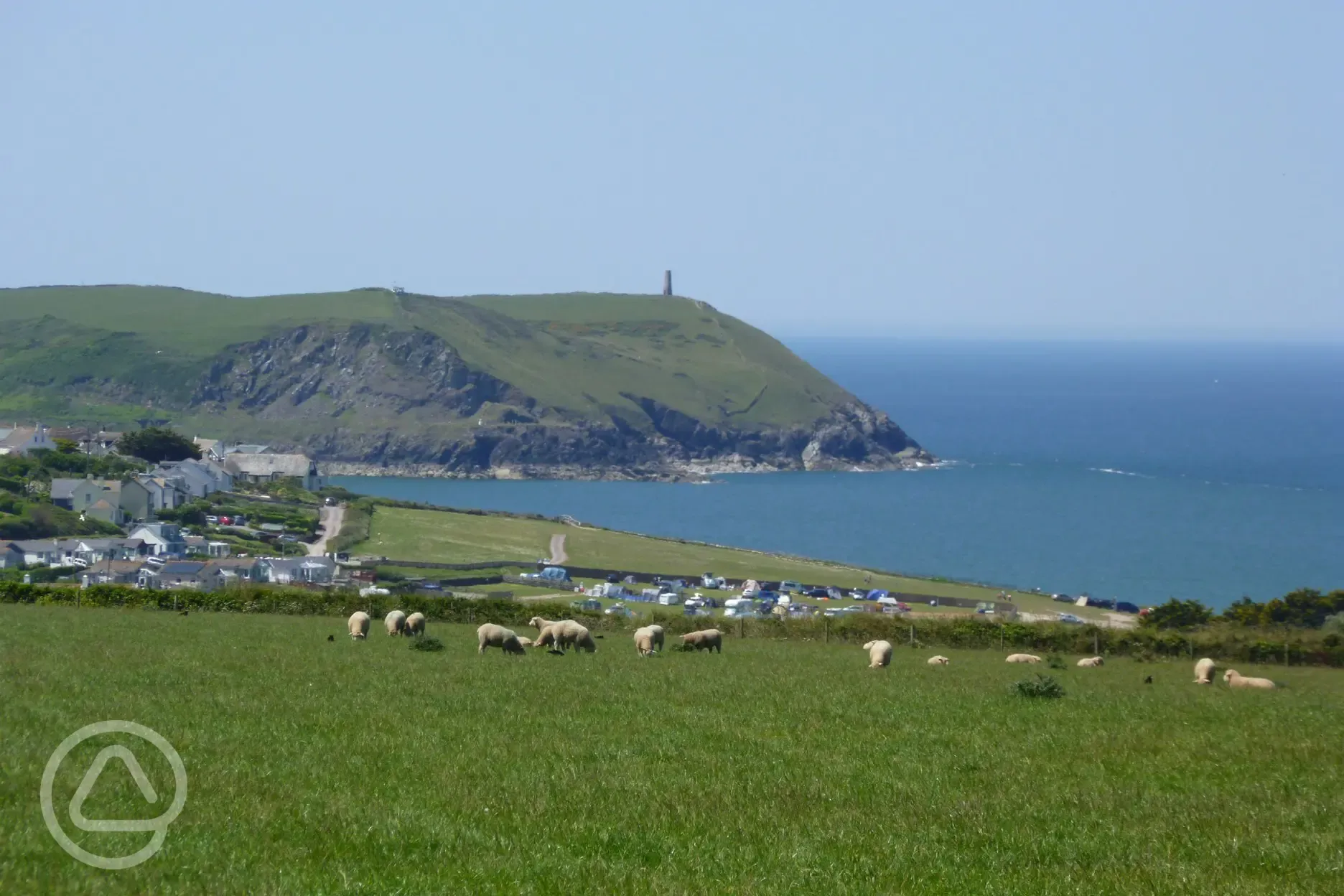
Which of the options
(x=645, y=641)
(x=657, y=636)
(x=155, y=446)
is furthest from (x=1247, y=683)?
(x=155, y=446)

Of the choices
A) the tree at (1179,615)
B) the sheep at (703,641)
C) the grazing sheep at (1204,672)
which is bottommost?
Result: the tree at (1179,615)

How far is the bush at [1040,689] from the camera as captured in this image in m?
19.6

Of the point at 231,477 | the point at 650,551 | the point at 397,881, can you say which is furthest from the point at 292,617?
the point at 231,477

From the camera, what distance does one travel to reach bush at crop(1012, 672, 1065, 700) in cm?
1958

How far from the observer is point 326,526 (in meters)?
89.0

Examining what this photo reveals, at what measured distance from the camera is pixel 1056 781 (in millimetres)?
12812

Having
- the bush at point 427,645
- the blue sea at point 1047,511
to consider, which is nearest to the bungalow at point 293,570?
the bush at point 427,645

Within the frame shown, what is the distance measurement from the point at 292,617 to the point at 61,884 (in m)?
25.5

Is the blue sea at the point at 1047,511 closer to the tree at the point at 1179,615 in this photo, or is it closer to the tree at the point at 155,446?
the tree at the point at 1179,615

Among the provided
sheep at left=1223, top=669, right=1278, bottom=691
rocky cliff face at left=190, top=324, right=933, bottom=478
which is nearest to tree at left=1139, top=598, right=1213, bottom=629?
sheep at left=1223, top=669, right=1278, bottom=691

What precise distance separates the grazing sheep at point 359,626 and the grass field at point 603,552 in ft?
158

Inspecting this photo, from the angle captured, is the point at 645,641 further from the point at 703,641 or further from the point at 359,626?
the point at 359,626

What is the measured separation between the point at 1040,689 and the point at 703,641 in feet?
Result: 30.1

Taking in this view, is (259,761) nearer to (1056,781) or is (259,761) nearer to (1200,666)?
(1056,781)
